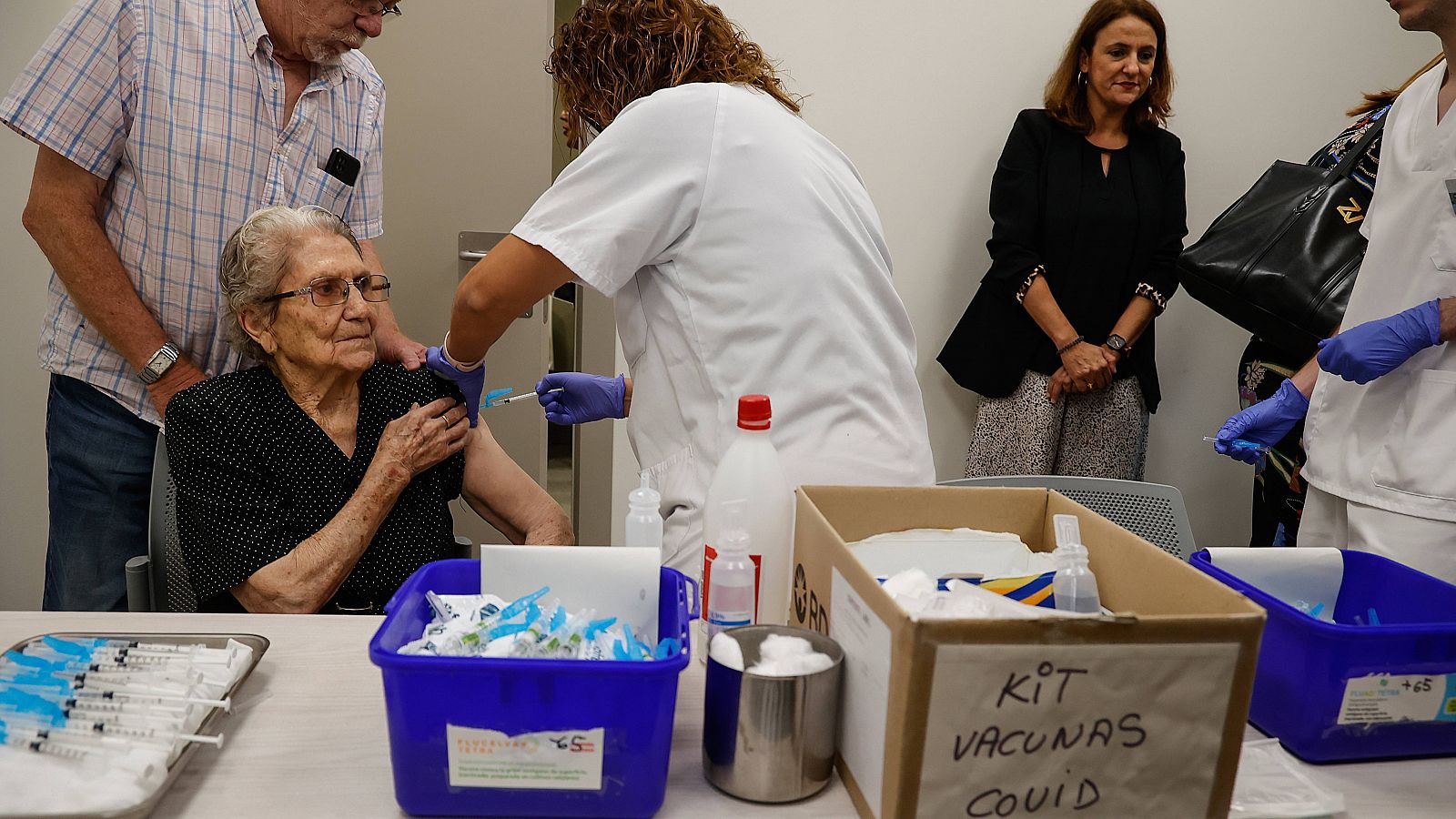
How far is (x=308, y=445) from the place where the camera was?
5.36ft

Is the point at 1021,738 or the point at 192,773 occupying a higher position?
the point at 1021,738

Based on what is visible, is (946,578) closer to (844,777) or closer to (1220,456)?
(844,777)

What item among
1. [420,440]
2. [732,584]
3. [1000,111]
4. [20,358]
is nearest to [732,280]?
[732,584]

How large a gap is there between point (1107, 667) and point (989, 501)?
0.37 m

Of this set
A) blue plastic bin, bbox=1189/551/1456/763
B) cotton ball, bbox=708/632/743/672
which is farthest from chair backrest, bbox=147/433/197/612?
blue plastic bin, bbox=1189/551/1456/763

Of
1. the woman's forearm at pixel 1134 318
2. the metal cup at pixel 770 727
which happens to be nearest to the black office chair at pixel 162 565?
the metal cup at pixel 770 727

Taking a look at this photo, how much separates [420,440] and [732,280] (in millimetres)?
642

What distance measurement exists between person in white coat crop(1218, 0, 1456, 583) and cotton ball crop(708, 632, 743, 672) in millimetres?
1283

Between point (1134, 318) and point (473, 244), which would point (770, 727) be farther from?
point (1134, 318)

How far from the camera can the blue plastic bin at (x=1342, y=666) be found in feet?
2.98

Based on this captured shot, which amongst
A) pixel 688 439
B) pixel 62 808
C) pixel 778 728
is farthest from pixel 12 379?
pixel 778 728

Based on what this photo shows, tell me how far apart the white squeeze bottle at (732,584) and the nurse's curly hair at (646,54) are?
0.78m

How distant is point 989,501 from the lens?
1.11m

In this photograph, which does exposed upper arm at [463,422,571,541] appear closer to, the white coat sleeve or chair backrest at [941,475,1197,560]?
the white coat sleeve
